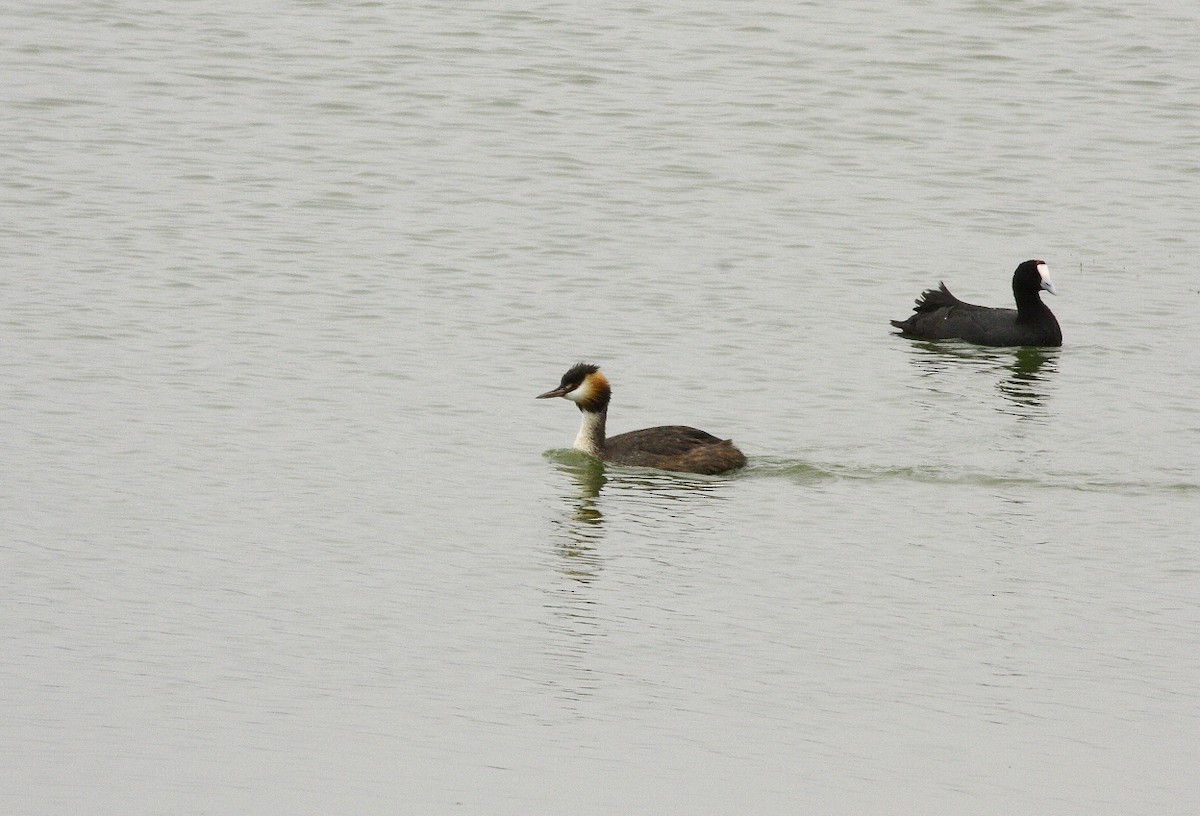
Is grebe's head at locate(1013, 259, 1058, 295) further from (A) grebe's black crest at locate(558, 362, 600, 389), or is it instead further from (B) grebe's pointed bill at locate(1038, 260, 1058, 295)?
(A) grebe's black crest at locate(558, 362, 600, 389)

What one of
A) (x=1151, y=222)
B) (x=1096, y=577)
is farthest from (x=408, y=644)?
(x=1151, y=222)

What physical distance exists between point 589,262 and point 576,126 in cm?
606

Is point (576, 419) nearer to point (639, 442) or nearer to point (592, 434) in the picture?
point (592, 434)

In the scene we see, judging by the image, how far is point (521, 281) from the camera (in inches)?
725

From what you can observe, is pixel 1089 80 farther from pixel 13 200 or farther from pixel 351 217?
pixel 13 200

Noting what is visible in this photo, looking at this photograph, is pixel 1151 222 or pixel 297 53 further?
pixel 297 53

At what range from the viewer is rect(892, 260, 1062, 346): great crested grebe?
18.0 meters

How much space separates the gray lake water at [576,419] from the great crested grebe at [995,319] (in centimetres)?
20

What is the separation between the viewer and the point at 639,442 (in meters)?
13.7

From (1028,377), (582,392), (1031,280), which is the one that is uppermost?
(1031,280)

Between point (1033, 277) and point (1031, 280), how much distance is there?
34 mm

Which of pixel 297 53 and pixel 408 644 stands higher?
pixel 297 53

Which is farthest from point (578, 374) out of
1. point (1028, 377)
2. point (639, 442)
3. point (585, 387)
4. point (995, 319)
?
point (995, 319)

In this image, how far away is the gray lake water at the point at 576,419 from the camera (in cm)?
841
